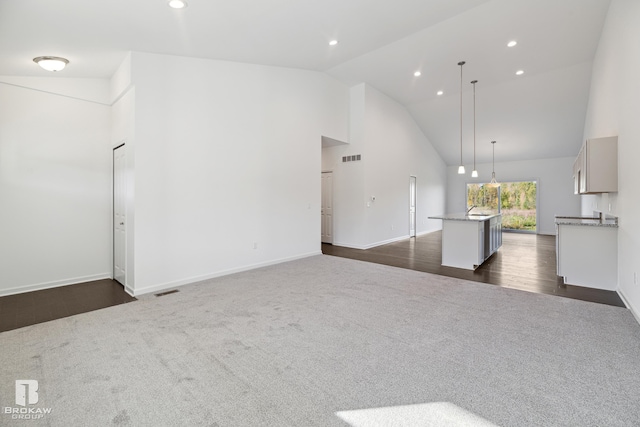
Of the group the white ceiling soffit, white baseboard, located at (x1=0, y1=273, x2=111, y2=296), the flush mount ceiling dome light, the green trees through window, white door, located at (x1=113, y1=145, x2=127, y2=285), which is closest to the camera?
the white ceiling soffit

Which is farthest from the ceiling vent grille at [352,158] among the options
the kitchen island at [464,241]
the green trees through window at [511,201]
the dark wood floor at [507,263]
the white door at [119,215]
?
the green trees through window at [511,201]

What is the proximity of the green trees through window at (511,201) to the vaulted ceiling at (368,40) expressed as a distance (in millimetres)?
3397

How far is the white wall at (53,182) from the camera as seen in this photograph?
3994mm

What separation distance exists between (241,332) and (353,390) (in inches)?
51.7

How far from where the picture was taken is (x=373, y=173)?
772 centimetres

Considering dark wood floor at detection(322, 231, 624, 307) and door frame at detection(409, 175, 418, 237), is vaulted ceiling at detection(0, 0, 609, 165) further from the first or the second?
dark wood floor at detection(322, 231, 624, 307)

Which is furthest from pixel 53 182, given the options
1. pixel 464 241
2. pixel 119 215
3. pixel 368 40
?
pixel 464 241

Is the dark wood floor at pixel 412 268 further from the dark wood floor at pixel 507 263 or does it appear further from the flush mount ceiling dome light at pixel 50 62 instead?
the flush mount ceiling dome light at pixel 50 62

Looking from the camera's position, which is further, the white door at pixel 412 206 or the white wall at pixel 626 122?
the white door at pixel 412 206

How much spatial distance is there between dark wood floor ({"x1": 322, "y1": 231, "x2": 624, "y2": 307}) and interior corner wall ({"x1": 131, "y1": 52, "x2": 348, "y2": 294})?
168 centimetres

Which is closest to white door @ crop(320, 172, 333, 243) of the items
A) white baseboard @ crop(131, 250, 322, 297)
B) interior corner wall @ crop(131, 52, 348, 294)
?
interior corner wall @ crop(131, 52, 348, 294)

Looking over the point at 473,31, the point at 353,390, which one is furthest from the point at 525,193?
the point at 353,390

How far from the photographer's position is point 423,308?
348 centimetres

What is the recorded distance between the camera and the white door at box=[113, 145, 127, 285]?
4.41m
